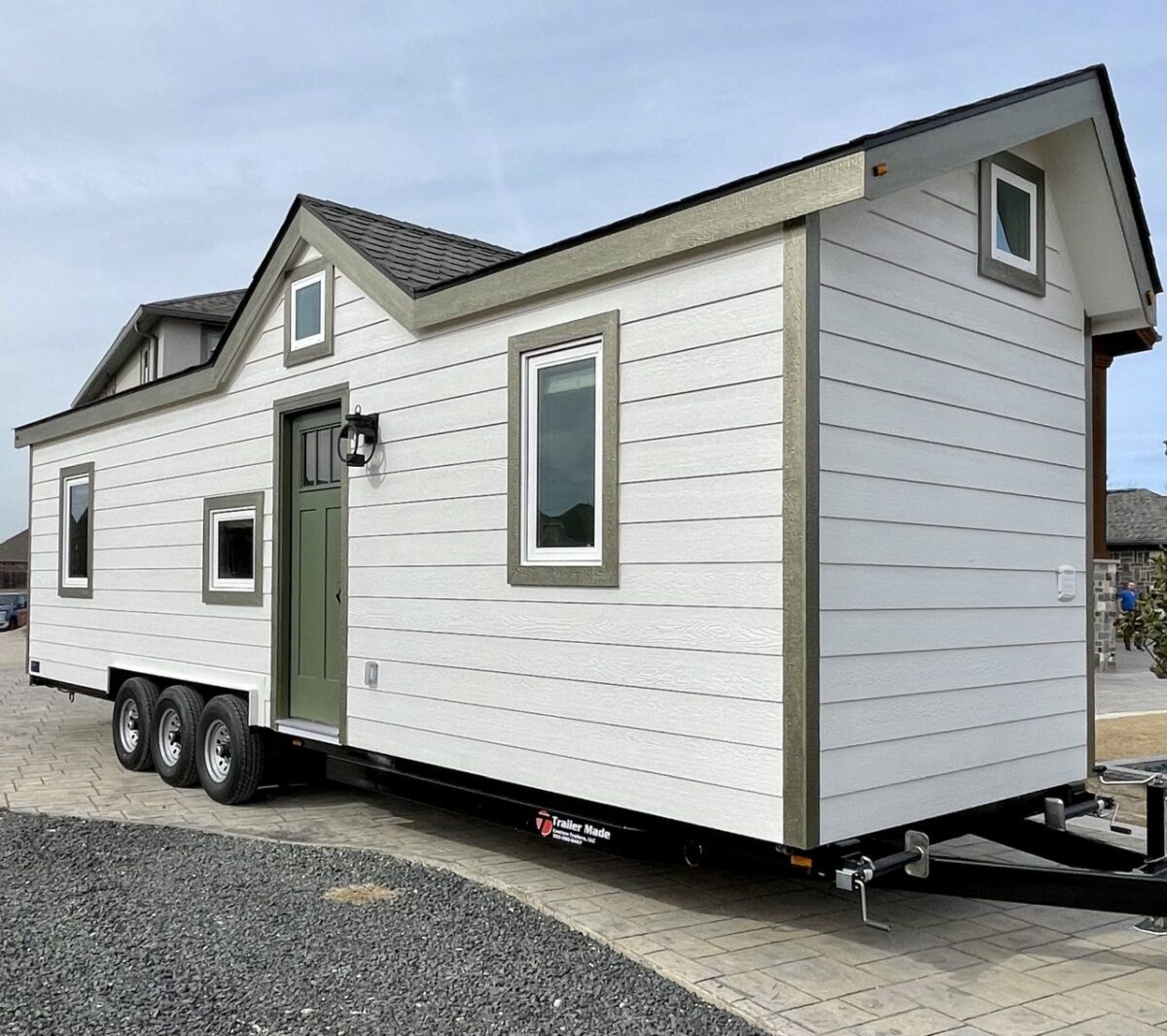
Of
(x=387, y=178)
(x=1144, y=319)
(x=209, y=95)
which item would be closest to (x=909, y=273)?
(x=1144, y=319)

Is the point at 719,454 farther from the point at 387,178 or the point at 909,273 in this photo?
the point at 387,178

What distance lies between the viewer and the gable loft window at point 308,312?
22.1 ft

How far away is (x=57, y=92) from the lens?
9086 mm

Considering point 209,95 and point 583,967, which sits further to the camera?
point 209,95

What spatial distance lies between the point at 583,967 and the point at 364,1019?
0.85 m

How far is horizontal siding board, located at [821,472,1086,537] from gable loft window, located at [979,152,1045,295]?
103 cm

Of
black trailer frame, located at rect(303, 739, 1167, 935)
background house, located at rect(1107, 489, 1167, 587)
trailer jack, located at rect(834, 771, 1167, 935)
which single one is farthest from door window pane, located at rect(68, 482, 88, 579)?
background house, located at rect(1107, 489, 1167, 587)

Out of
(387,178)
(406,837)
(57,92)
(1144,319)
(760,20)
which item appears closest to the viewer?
(1144,319)

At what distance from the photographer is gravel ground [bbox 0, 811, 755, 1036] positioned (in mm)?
3713

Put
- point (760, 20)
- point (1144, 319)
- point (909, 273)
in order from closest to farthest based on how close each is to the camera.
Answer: point (909, 273) < point (1144, 319) < point (760, 20)

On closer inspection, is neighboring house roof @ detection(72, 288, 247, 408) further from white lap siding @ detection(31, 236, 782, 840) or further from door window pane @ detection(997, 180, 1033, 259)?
door window pane @ detection(997, 180, 1033, 259)

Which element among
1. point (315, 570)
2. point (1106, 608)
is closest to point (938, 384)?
point (315, 570)

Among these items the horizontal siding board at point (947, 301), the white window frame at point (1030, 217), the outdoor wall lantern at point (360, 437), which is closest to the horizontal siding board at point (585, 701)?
the outdoor wall lantern at point (360, 437)

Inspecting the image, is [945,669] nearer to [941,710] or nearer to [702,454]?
[941,710]
